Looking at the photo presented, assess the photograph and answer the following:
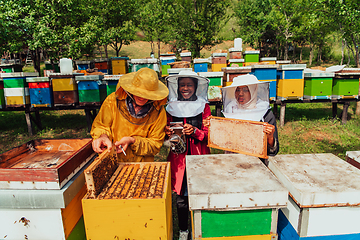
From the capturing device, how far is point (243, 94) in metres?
2.27

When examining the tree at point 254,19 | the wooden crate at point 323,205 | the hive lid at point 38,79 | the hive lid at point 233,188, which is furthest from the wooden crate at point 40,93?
the tree at point 254,19

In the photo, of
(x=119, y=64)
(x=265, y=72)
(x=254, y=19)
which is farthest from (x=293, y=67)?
(x=254, y=19)

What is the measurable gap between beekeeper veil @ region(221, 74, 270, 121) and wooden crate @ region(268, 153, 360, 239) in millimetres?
828

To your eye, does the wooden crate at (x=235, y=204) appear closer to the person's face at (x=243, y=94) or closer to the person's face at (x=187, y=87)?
the person's face at (x=243, y=94)

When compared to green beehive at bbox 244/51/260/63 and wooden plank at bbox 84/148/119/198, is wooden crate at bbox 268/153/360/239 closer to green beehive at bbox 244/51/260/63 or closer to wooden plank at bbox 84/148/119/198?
wooden plank at bbox 84/148/119/198

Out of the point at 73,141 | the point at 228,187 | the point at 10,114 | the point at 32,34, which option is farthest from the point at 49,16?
the point at 228,187

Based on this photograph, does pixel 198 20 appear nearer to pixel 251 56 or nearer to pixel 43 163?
pixel 251 56

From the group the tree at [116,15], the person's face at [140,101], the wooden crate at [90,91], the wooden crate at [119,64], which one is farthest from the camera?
the tree at [116,15]

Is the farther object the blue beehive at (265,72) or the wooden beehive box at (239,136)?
the blue beehive at (265,72)

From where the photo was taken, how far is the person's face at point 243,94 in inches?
89.2

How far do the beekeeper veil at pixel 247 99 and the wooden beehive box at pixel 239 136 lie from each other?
26 centimetres

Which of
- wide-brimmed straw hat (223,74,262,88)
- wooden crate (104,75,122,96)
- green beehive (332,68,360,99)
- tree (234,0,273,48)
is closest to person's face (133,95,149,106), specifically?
wide-brimmed straw hat (223,74,262,88)

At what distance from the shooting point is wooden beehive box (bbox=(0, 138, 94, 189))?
1.35 m

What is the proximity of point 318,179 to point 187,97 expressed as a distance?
4.67 ft
